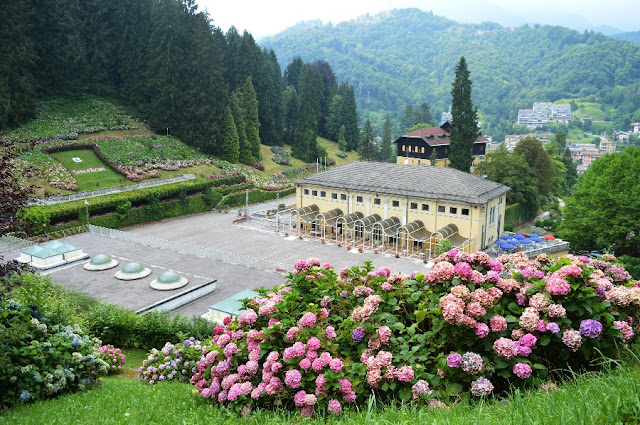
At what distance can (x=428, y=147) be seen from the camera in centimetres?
6588

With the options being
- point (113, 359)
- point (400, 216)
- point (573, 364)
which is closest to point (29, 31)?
point (400, 216)

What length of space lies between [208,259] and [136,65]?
37.9m

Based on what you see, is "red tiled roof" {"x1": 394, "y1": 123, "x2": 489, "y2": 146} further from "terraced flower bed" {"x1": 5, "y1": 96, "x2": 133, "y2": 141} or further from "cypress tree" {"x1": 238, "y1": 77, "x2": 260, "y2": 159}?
"terraced flower bed" {"x1": 5, "y1": 96, "x2": 133, "y2": 141}

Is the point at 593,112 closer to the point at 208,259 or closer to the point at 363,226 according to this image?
the point at 363,226

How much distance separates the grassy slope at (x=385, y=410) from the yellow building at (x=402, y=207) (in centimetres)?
2525

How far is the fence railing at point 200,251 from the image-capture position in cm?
3014

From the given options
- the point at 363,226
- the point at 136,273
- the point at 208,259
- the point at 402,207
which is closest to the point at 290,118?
the point at 402,207

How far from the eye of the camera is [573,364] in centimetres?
714

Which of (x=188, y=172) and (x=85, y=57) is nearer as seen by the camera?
(x=188, y=172)

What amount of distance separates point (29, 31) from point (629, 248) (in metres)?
57.5

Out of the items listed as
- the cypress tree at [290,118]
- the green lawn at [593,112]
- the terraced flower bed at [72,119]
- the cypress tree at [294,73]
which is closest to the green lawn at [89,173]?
the terraced flower bed at [72,119]

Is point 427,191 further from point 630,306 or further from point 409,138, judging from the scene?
point 409,138

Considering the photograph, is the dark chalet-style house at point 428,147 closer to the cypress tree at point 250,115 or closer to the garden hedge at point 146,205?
the cypress tree at point 250,115

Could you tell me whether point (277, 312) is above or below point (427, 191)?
above
